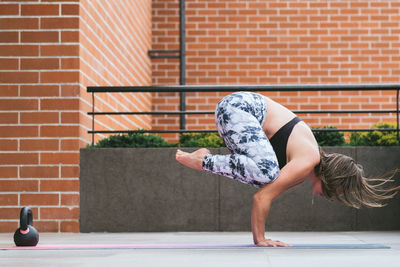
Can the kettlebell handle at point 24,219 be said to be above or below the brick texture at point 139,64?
below

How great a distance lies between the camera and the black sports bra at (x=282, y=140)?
159 inches

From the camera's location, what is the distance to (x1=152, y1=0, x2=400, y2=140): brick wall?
9.72 m

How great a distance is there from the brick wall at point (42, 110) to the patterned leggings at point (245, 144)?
2.24m

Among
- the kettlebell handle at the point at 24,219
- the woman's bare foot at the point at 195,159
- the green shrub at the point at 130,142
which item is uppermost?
the green shrub at the point at 130,142

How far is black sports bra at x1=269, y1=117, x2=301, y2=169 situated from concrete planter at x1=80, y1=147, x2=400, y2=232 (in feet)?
6.39

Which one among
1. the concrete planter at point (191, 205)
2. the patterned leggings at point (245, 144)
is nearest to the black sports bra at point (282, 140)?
the patterned leggings at point (245, 144)

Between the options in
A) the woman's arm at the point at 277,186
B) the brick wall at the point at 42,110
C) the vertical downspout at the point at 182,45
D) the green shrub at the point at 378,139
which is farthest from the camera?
the vertical downspout at the point at 182,45

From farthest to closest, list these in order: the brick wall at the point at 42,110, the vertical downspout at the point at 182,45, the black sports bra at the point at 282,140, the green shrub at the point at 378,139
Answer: the vertical downspout at the point at 182,45, the green shrub at the point at 378,139, the brick wall at the point at 42,110, the black sports bra at the point at 282,140

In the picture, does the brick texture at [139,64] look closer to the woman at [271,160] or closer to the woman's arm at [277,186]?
the woman at [271,160]

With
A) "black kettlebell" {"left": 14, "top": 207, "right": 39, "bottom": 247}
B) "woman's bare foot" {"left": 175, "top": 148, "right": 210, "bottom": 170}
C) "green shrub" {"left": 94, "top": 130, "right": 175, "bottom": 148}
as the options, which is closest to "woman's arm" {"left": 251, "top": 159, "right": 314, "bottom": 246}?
"woman's bare foot" {"left": 175, "top": 148, "right": 210, "bottom": 170}

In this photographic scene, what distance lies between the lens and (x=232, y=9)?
9.85 m

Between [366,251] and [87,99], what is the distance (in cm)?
342

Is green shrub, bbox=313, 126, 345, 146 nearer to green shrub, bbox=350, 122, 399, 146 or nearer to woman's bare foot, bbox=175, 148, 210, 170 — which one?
green shrub, bbox=350, 122, 399, 146

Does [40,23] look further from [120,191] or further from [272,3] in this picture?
[272,3]
